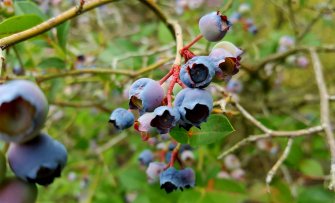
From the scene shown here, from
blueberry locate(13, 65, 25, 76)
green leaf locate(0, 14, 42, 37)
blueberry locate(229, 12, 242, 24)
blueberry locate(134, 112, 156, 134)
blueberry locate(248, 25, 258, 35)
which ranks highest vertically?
green leaf locate(0, 14, 42, 37)

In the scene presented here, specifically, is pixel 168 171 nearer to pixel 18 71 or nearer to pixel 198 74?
pixel 198 74

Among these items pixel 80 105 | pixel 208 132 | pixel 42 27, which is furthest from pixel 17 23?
pixel 80 105

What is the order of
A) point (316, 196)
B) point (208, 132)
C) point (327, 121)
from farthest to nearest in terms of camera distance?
point (316, 196) < point (327, 121) < point (208, 132)

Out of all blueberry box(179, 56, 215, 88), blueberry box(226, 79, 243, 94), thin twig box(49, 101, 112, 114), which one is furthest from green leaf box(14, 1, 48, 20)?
blueberry box(226, 79, 243, 94)

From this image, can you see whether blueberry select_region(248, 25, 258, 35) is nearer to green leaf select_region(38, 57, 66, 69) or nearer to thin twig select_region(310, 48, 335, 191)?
thin twig select_region(310, 48, 335, 191)

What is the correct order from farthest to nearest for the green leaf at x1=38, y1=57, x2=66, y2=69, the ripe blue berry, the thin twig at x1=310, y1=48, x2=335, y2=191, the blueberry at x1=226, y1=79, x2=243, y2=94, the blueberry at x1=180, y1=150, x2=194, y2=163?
the blueberry at x1=226, y1=79, x2=243, y2=94
the green leaf at x1=38, y1=57, x2=66, y2=69
the blueberry at x1=180, y1=150, x2=194, y2=163
the thin twig at x1=310, y1=48, x2=335, y2=191
the ripe blue berry
